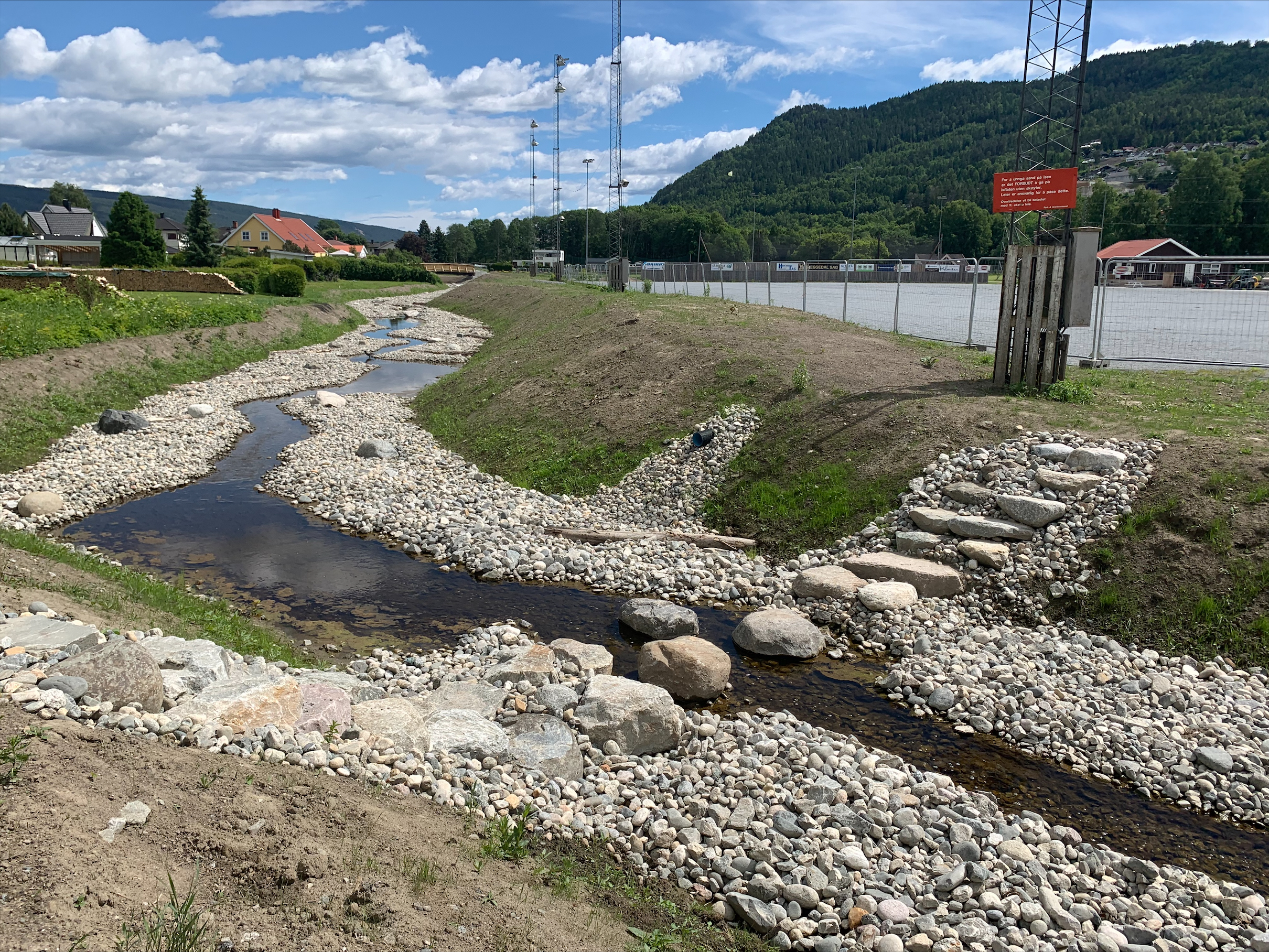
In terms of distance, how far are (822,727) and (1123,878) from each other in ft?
9.74

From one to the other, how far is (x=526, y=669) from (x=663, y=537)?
534 cm

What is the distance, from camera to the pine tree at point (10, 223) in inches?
4833

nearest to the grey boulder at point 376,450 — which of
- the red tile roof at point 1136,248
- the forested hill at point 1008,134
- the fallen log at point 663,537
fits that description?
the fallen log at point 663,537

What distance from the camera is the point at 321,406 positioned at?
26344 millimetres

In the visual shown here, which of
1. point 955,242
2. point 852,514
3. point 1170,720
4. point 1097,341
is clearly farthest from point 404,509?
point 955,242

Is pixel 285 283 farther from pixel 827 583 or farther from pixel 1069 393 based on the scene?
pixel 827 583

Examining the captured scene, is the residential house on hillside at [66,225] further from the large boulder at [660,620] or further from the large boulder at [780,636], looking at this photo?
the large boulder at [780,636]

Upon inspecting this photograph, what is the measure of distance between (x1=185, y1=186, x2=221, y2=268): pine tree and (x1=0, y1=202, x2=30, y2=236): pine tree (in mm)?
70783

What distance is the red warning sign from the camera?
1505 centimetres

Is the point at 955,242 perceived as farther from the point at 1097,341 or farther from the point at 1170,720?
the point at 1170,720

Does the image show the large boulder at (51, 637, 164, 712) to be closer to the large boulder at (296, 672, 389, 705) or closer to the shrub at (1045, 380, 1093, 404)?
the large boulder at (296, 672, 389, 705)

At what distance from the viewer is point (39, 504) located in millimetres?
15031

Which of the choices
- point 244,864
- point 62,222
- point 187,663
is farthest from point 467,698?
point 62,222

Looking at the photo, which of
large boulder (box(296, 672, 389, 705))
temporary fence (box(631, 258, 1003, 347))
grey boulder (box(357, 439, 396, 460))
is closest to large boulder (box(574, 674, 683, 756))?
large boulder (box(296, 672, 389, 705))
